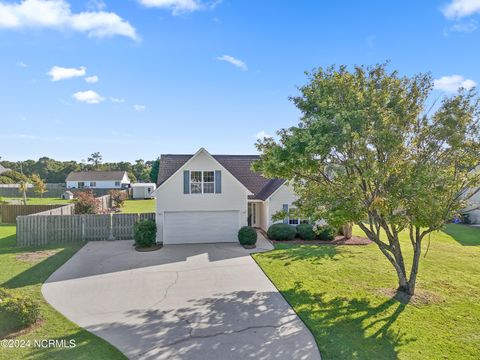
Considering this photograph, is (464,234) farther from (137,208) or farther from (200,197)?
(137,208)

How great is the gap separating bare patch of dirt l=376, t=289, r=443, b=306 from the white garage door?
10.1 m

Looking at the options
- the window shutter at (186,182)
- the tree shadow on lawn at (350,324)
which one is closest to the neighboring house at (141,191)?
the window shutter at (186,182)

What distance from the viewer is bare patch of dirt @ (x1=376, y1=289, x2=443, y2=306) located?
9734mm

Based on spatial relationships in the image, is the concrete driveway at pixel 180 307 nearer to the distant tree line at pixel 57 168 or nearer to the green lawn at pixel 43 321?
the green lawn at pixel 43 321

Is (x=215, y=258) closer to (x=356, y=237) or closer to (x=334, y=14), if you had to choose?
(x=356, y=237)

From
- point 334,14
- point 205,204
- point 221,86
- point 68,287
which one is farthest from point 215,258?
point 334,14

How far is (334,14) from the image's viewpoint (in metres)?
12.2

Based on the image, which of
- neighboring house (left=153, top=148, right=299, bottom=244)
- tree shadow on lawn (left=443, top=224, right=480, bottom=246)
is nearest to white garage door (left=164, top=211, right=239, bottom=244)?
neighboring house (left=153, top=148, right=299, bottom=244)

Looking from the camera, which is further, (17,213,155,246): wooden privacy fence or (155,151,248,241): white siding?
(155,151,248,241): white siding

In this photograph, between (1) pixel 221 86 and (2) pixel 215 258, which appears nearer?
(2) pixel 215 258

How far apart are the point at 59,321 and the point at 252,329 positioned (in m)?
5.05

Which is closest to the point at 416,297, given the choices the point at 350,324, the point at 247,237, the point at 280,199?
the point at 350,324

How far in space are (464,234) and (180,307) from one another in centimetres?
2268

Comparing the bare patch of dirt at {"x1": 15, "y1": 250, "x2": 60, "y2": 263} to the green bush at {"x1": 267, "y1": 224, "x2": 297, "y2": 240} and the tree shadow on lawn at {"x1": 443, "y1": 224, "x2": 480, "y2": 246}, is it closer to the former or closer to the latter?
the green bush at {"x1": 267, "y1": 224, "x2": 297, "y2": 240}
